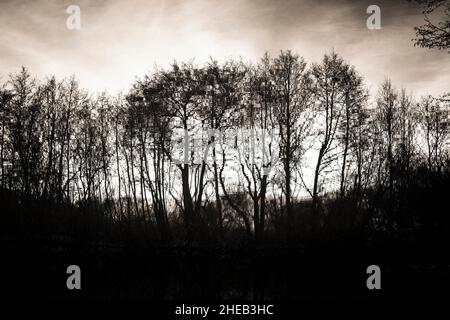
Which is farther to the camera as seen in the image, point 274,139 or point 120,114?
point 120,114

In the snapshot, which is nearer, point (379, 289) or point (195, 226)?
point (379, 289)

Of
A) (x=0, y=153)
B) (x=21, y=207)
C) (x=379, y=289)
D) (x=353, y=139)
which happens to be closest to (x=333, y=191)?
(x=353, y=139)

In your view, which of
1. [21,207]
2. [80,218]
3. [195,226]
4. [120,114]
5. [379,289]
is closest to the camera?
[379,289]

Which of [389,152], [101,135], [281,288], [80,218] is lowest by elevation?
[281,288]

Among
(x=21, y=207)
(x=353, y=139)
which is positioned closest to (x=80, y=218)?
(x=21, y=207)

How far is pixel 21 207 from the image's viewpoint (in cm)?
1689

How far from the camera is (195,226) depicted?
76.9 feet

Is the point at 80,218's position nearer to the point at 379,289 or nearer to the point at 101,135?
the point at 101,135

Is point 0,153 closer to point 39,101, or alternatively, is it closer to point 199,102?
point 39,101

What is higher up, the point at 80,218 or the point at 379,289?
the point at 80,218

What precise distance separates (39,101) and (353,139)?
22.0 metres
